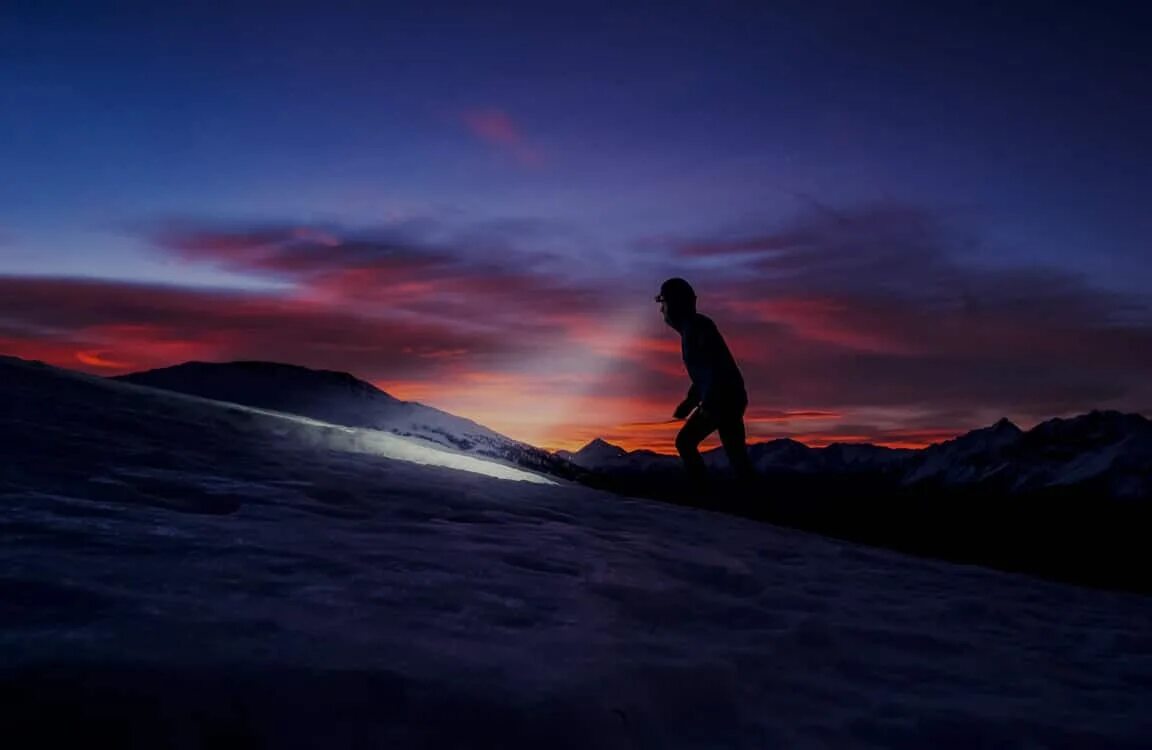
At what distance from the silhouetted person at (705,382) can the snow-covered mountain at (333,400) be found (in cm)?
207

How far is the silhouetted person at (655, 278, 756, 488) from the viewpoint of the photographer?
9.41m

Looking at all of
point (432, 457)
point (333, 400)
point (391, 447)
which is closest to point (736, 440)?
point (432, 457)

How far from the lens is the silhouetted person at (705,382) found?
30.9 ft

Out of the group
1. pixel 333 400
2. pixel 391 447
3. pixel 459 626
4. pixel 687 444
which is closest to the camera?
pixel 459 626

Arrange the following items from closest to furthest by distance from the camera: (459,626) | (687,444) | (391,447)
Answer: (459,626), (391,447), (687,444)

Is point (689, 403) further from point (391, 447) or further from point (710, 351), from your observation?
point (391, 447)

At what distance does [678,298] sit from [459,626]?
706 cm

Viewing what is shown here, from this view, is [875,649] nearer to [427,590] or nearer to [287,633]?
[427,590]

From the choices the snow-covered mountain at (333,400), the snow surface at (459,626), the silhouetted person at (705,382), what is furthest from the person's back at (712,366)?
the snow surface at (459,626)

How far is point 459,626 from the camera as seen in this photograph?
9.42ft

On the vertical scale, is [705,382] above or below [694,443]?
above

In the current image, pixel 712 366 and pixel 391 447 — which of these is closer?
pixel 391 447

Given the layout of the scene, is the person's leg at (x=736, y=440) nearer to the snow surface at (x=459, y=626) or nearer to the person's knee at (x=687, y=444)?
the person's knee at (x=687, y=444)

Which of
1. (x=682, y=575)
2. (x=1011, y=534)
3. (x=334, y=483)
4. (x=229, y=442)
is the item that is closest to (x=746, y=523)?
(x=682, y=575)
